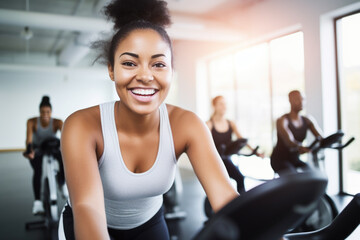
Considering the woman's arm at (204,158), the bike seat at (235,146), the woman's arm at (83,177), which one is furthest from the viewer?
the bike seat at (235,146)

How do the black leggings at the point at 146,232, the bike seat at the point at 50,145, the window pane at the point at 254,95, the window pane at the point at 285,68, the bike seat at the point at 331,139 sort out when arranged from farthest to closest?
the window pane at the point at 254,95 < the window pane at the point at 285,68 < the bike seat at the point at 50,145 < the bike seat at the point at 331,139 < the black leggings at the point at 146,232

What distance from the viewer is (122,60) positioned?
873 millimetres

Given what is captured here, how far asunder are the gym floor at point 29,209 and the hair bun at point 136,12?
1900 mm

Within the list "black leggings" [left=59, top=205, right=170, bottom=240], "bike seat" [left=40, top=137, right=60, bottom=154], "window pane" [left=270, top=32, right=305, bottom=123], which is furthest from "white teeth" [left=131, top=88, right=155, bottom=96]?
"window pane" [left=270, top=32, right=305, bottom=123]

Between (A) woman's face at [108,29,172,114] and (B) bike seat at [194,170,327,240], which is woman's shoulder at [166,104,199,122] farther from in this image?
(B) bike seat at [194,170,327,240]

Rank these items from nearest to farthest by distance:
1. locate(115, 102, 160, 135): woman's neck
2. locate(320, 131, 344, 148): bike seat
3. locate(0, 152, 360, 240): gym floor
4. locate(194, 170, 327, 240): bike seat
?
locate(194, 170, 327, 240): bike seat
locate(115, 102, 160, 135): woman's neck
locate(320, 131, 344, 148): bike seat
locate(0, 152, 360, 240): gym floor

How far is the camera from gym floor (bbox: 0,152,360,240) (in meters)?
3.07

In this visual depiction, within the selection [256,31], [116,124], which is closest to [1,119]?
[256,31]

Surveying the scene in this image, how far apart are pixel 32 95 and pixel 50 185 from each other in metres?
9.02

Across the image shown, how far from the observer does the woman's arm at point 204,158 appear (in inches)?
34.0

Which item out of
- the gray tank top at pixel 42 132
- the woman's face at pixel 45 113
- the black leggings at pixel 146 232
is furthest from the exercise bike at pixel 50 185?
the black leggings at pixel 146 232

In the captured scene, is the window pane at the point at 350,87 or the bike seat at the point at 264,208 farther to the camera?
the window pane at the point at 350,87

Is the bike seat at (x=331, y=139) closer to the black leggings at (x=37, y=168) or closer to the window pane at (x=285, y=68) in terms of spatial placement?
the window pane at (x=285, y=68)

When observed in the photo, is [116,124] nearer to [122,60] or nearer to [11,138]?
[122,60]
